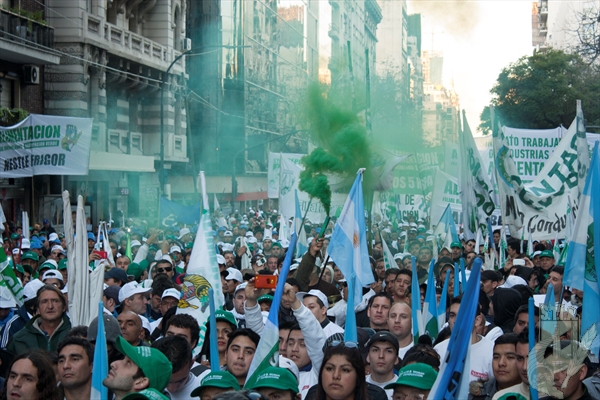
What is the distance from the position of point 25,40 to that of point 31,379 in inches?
832

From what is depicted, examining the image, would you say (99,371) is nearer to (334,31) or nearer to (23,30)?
(23,30)

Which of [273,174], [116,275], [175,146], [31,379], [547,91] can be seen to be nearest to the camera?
[31,379]

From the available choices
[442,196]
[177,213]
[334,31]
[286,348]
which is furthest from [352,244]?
[334,31]

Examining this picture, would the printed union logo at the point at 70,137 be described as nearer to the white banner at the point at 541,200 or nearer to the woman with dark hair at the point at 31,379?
the white banner at the point at 541,200

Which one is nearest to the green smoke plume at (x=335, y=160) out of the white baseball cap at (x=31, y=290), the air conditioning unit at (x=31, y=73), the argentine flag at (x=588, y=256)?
the white baseball cap at (x=31, y=290)

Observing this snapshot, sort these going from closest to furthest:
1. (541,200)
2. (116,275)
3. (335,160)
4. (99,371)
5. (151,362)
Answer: (151,362) < (99,371) < (116,275) < (335,160) < (541,200)

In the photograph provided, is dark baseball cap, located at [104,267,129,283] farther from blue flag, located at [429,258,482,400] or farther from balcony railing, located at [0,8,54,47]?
balcony railing, located at [0,8,54,47]

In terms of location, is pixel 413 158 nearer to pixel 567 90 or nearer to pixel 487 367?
pixel 487 367

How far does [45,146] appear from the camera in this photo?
16.6 metres

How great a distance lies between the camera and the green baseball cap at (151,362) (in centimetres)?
462

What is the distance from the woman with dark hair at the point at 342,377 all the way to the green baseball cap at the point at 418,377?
28cm

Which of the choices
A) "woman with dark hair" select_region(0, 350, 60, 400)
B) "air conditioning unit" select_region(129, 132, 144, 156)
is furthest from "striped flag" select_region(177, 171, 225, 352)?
"air conditioning unit" select_region(129, 132, 144, 156)

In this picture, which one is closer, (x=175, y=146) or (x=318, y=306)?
(x=318, y=306)

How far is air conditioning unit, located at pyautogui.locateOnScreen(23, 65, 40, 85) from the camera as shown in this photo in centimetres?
2609
